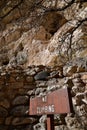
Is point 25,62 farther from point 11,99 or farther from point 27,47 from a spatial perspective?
point 11,99

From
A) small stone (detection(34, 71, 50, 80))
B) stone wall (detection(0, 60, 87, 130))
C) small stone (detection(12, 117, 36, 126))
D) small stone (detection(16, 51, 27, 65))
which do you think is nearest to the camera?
stone wall (detection(0, 60, 87, 130))

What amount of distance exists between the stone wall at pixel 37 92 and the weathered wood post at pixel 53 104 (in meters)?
1.23

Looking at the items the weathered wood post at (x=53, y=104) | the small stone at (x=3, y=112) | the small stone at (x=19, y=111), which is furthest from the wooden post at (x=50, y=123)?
the small stone at (x=3, y=112)

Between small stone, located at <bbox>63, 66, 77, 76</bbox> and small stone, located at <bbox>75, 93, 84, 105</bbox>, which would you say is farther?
small stone, located at <bbox>63, 66, 77, 76</bbox>

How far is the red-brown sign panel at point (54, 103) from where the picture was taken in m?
2.44

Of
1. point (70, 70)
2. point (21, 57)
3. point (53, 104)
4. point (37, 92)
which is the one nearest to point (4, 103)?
point (37, 92)

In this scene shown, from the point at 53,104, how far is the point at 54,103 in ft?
0.10

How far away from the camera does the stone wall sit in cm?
419

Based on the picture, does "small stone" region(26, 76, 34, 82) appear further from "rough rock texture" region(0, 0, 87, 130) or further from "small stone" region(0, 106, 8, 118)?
"small stone" region(0, 106, 8, 118)

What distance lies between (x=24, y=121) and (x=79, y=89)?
50.3 inches

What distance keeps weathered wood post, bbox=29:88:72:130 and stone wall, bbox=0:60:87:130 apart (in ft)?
4.03

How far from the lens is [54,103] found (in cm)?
263

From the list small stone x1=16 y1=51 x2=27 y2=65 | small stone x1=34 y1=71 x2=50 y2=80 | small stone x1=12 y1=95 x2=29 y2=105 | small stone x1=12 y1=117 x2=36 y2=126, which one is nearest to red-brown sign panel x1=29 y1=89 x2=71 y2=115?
small stone x1=12 y1=117 x2=36 y2=126

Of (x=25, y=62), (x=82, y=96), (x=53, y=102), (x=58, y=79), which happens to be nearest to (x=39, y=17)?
(x=58, y=79)
